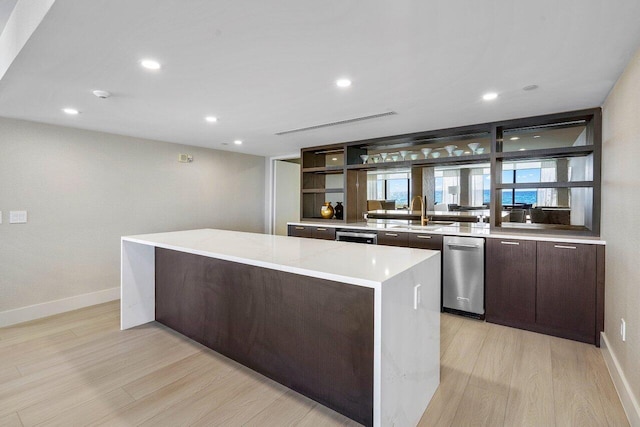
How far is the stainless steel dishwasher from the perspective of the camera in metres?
3.28

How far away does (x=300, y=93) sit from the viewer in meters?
2.57

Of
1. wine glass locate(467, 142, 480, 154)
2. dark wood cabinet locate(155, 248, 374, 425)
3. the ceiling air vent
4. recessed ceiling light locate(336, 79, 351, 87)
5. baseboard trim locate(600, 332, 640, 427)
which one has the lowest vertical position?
baseboard trim locate(600, 332, 640, 427)

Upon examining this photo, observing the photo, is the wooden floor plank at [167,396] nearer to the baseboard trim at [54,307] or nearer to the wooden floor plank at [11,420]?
the wooden floor plank at [11,420]

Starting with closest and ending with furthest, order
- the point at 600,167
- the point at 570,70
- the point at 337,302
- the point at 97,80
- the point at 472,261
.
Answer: the point at 337,302
the point at 570,70
the point at 97,80
the point at 600,167
the point at 472,261

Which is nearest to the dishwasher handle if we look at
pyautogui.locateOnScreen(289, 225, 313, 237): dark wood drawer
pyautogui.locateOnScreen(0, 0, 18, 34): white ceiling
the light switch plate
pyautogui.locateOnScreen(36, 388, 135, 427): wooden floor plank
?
pyautogui.locateOnScreen(289, 225, 313, 237): dark wood drawer

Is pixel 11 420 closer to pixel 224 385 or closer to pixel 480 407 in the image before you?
pixel 224 385

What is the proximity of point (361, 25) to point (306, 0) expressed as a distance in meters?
0.34

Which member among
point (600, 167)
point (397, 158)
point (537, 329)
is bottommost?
point (537, 329)

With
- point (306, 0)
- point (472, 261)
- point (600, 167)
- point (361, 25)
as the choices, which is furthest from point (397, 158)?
point (306, 0)

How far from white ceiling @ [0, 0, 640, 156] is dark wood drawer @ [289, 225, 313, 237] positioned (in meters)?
1.98

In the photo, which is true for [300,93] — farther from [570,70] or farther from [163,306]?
[163,306]

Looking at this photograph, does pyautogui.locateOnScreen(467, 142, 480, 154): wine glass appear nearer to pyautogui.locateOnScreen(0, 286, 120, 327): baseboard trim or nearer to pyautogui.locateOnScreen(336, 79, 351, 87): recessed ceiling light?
pyautogui.locateOnScreen(336, 79, 351, 87): recessed ceiling light

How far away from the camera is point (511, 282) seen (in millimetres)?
3109

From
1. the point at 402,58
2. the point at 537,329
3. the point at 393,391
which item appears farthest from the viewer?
the point at 537,329
